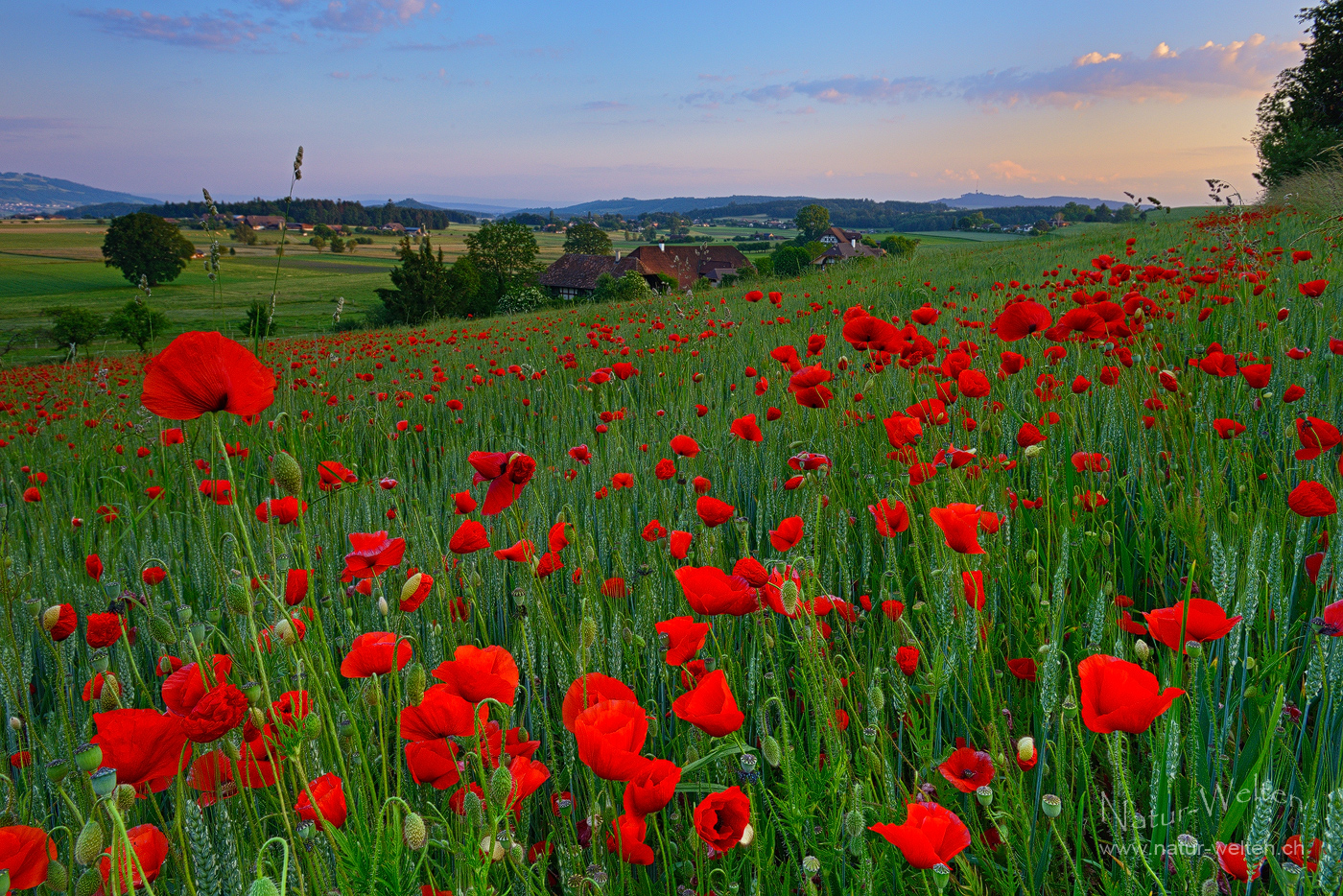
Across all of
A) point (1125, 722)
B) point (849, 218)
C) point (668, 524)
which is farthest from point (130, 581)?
point (849, 218)

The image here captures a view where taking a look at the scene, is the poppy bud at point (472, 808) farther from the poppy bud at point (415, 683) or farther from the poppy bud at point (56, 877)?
the poppy bud at point (56, 877)

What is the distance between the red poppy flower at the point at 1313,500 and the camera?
128 centimetres

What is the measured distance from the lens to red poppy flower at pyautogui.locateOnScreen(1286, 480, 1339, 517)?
128cm

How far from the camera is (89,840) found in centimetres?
69

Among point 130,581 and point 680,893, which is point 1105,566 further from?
point 130,581

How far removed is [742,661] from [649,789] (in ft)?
2.79

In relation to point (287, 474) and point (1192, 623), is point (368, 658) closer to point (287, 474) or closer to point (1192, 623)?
point (287, 474)

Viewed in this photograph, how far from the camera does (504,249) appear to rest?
5553 cm

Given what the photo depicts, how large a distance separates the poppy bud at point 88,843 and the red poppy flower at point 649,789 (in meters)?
0.54

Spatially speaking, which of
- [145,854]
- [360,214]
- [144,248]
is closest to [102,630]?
[145,854]

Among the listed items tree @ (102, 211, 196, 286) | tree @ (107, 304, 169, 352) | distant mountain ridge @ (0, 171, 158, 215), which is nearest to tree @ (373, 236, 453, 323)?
tree @ (107, 304, 169, 352)

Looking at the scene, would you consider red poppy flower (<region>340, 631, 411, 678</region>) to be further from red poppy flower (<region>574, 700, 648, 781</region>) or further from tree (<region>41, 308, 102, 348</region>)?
tree (<region>41, 308, 102, 348</region>)

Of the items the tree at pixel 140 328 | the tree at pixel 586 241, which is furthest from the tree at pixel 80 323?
the tree at pixel 586 241

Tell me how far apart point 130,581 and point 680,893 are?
6.77 ft
